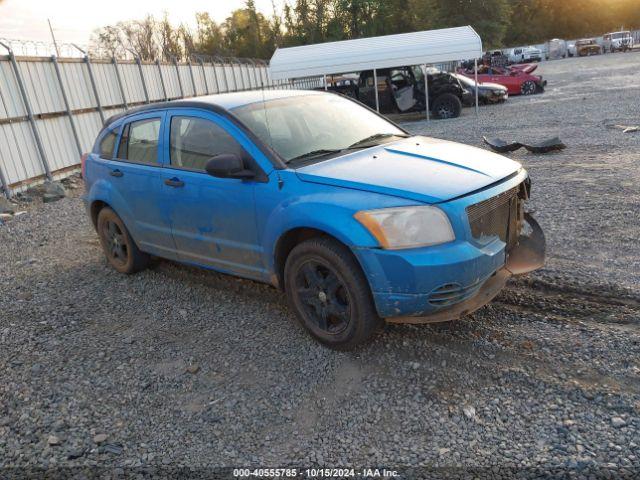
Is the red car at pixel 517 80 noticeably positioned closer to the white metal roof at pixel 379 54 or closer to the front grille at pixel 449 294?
the white metal roof at pixel 379 54

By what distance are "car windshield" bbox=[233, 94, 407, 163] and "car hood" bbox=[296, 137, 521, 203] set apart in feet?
0.78

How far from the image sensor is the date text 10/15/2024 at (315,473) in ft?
8.45

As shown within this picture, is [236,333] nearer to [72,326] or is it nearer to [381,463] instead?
[72,326]

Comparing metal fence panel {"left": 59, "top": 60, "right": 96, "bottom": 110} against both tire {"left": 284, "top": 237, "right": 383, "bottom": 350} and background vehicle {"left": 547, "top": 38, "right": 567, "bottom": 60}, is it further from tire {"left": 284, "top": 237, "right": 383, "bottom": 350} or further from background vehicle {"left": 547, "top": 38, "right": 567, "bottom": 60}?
background vehicle {"left": 547, "top": 38, "right": 567, "bottom": 60}

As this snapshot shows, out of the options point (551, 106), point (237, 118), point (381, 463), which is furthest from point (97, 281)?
point (551, 106)

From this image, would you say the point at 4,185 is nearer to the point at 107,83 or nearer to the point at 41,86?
the point at 41,86

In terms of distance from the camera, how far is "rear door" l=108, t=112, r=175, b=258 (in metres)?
4.69

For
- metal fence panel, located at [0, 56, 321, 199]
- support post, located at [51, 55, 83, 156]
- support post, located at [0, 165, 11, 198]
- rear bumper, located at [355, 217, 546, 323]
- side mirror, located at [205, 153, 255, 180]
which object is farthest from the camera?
support post, located at [51, 55, 83, 156]

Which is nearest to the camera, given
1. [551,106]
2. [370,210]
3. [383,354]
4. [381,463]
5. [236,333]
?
[381,463]

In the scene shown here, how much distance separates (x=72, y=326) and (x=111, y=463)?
2050 mm

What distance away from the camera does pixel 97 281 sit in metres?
5.55

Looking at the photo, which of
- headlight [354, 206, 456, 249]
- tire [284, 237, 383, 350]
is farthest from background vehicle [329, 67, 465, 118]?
headlight [354, 206, 456, 249]

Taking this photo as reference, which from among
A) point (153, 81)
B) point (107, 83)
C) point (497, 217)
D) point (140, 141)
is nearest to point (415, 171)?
point (497, 217)

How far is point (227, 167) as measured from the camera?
12.2ft
